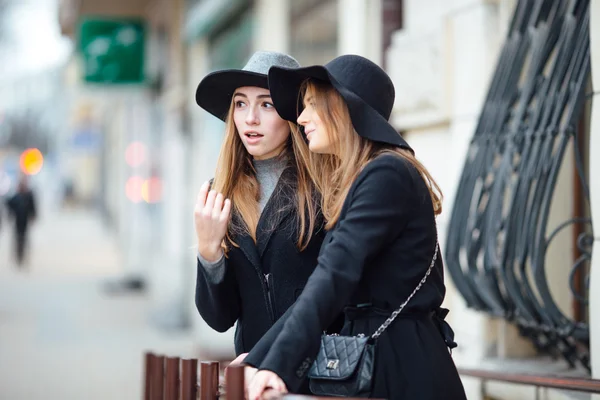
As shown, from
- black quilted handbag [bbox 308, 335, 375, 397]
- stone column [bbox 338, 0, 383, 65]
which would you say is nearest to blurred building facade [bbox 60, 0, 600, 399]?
stone column [bbox 338, 0, 383, 65]

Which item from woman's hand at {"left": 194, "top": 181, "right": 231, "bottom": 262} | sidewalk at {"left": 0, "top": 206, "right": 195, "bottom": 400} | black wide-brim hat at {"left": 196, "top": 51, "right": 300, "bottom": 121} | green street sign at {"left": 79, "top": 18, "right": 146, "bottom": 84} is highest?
green street sign at {"left": 79, "top": 18, "right": 146, "bottom": 84}

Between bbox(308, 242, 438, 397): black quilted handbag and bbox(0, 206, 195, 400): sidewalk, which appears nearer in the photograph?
bbox(308, 242, 438, 397): black quilted handbag

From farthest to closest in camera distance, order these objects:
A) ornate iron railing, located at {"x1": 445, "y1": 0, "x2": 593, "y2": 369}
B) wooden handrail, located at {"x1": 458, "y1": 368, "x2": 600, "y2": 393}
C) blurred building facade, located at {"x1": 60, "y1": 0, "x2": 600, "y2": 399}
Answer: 1. blurred building facade, located at {"x1": 60, "y1": 0, "x2": 600, "y2": 399}
2. ornate iron railing, located at {"x1": 445, "y1": 0, "x2": 593, "y2": 369}
3. wooden handrail, located at {"x1": 458, "y1": 368, "x2": 600, "y2": 393}

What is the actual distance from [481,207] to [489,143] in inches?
13.0

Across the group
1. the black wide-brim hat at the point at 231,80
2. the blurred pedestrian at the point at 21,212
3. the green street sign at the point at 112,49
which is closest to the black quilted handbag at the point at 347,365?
the black wide-brim hat at the point at 231,80

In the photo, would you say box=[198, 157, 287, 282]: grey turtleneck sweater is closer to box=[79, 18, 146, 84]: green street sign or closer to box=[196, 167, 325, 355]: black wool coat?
box=[196, 167, 325, 355]: black wool coat

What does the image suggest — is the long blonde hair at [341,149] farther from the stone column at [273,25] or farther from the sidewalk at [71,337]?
the sidewalk at [71,337]

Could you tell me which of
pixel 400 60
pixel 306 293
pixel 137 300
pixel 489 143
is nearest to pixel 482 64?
pixel 489 143

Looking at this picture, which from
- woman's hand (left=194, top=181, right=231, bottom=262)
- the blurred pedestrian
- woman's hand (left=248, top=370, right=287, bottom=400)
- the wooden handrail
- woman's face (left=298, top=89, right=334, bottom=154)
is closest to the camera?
woman's hand (left=248, top=370, right=287, bottom=400)

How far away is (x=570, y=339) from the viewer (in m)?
4.71

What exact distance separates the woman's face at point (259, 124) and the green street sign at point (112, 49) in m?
12.6

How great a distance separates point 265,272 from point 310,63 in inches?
208

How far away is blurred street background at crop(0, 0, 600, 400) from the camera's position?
5484 millimetres

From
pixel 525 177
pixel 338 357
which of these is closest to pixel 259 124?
pixel 338 357
